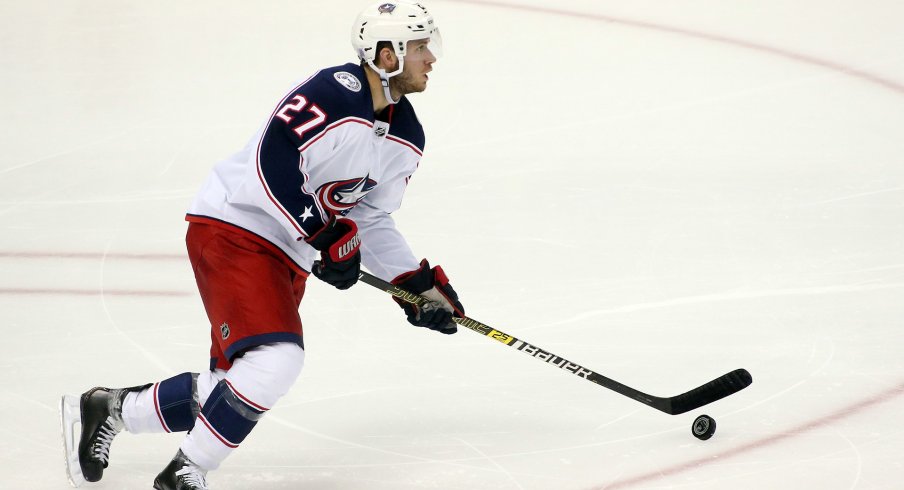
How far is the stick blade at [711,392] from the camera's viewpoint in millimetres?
3326

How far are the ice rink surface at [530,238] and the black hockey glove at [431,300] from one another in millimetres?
302

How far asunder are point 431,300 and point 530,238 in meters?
1.43

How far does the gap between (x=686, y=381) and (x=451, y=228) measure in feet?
4.48

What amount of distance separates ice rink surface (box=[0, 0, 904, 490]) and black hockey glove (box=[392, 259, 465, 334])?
0.99ft

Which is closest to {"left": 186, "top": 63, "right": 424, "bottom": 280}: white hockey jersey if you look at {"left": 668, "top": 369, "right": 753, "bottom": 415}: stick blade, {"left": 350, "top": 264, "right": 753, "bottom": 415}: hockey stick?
{"left": 350, "top": 264, "right": 753, "bottom": 415}: hockey stick

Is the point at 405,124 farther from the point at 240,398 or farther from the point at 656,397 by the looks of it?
the point at 656,397

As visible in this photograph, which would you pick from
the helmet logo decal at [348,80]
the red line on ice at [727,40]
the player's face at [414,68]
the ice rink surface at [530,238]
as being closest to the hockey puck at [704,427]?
the ice rink surface at [530,238]

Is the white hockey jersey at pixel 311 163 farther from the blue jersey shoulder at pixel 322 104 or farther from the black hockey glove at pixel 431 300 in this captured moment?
the black hockey glove at pixel 431 300

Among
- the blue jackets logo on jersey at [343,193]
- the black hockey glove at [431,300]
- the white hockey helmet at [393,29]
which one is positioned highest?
the white hockey helmet at [393,29]

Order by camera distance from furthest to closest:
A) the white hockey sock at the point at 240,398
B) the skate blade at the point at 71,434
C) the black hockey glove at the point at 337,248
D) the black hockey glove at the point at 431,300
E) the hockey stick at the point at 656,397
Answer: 1. the hockey stick at the point at 656,397
2. the black hockey glove at the point at 431,300
3. the skate blade at the point at 71,434
4. the black hockey glove at the point at 337,248
5. the white hockey sock at the point at 240,398

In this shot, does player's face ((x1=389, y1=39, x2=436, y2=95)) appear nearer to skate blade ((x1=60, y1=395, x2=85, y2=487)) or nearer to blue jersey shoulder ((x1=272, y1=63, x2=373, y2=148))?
blue jersey shoulder ((x1=272, y1=63, x2=373, y2=148))

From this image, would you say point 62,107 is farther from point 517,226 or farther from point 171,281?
point 517,226

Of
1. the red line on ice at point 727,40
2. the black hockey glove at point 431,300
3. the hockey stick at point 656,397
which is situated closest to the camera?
the black hockey glove at point 431,300

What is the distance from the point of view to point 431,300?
10.8ft
